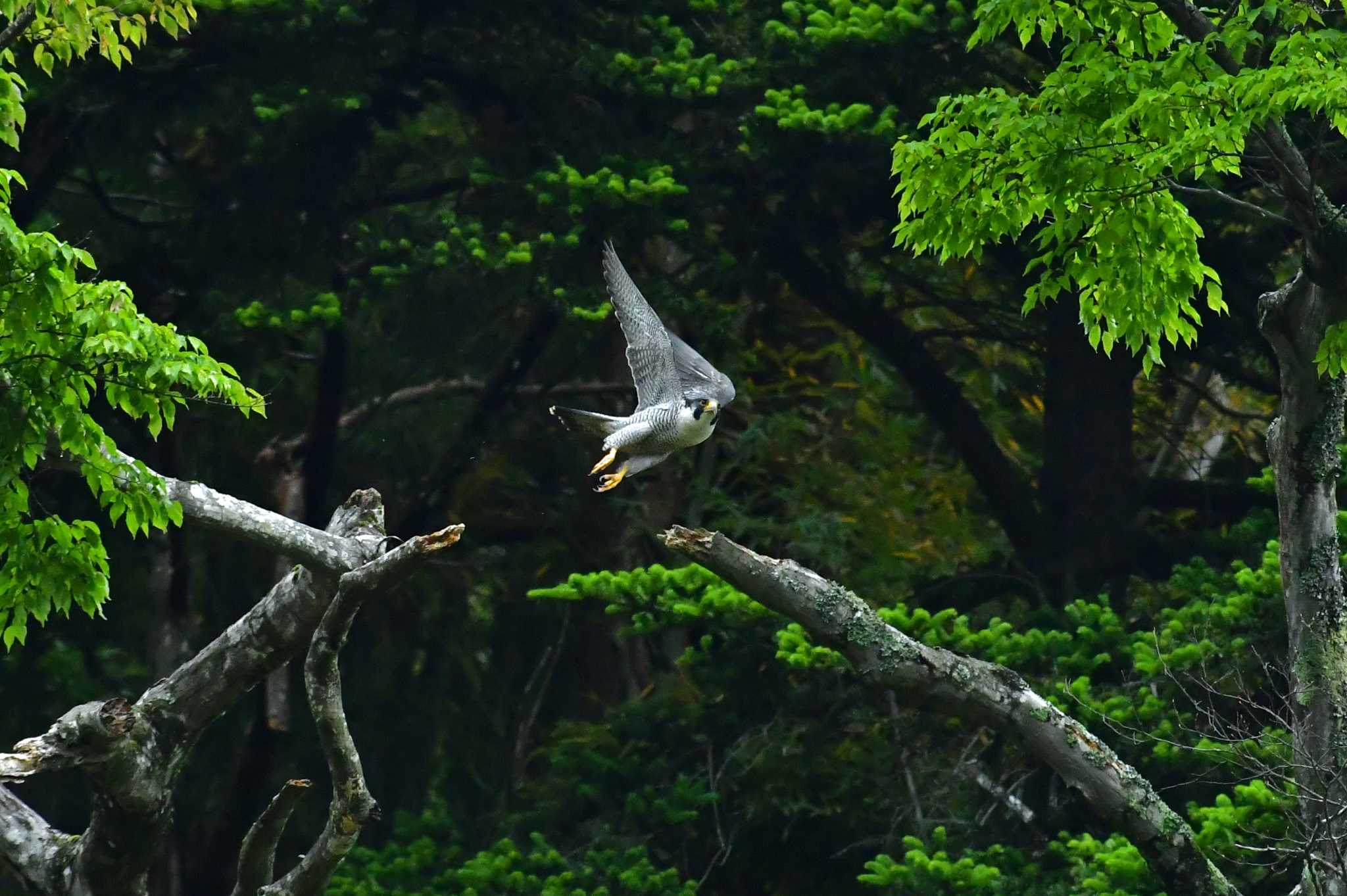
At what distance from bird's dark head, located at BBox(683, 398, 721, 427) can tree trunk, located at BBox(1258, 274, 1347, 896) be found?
238cm

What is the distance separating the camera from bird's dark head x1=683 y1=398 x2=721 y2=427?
862cm

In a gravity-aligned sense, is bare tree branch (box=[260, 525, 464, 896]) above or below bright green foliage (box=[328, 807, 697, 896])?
above

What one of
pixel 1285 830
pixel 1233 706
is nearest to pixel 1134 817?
pixel 1285 830

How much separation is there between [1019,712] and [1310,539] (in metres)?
1.38

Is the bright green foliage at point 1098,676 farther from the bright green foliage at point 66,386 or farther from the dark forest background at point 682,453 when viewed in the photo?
the bright green foliage at point 66,386

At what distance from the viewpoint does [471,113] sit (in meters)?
13.6

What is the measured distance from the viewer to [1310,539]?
7.93m

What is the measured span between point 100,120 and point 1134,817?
801 centimetres

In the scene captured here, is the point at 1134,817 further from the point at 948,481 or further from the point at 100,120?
the point at 100,120

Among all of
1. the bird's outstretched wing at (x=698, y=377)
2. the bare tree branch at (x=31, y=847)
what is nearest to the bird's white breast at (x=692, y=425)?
the bird's outstretched wing at (x=698, y=377)

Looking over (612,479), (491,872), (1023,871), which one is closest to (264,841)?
(612,479)

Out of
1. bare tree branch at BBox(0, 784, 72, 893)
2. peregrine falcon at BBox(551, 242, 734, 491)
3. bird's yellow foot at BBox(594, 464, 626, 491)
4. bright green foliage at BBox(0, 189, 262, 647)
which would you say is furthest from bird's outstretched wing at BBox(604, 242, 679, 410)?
bare tree branch at BBox(0, 784, 72, 893)

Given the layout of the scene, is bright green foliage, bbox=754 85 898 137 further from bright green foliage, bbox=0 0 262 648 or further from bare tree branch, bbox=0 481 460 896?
bright green foliage, bbox=0 0 262 648

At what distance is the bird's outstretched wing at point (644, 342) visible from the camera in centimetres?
888
